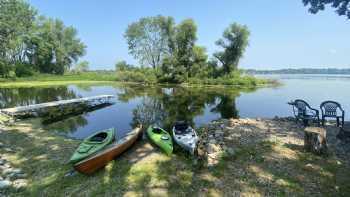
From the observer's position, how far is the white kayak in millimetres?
7098

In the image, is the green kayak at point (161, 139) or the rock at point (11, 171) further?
the green kayak at point (161, 139)

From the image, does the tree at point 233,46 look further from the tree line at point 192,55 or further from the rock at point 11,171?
the rock at point 11,171

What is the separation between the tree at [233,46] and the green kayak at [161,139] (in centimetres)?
3830

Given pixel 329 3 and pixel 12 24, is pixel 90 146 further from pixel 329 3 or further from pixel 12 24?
pixel 12 24

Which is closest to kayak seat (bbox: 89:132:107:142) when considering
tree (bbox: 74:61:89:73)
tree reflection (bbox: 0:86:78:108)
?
tree reflection (bbox: 0:86:78:108)

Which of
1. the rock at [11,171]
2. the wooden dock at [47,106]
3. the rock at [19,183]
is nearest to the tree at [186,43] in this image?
the wooden dock at [47,106]

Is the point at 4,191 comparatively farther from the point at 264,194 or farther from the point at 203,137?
the point at 203,137

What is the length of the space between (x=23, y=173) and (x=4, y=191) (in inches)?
35.7

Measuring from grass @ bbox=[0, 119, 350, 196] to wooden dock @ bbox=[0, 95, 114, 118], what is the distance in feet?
23.8

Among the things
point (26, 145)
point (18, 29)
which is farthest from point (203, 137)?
point (18, 29)

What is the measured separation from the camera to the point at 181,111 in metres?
15.9

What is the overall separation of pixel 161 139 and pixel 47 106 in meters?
11.5

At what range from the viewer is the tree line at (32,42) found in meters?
36.3

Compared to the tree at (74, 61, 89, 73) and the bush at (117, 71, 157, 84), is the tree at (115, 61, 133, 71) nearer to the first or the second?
the bush at (117, 71, 157, 84)
